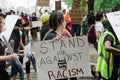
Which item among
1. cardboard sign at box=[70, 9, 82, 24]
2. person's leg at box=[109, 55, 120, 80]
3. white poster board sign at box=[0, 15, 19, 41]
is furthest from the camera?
cardboard sign at box=[70, 9, 82, 24]

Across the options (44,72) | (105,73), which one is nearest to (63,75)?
(44,72)

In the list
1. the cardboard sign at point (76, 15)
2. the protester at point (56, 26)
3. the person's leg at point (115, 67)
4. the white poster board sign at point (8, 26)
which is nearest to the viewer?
the protester at point (56, 26)

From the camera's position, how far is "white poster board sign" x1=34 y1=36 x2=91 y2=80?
6.20 meters

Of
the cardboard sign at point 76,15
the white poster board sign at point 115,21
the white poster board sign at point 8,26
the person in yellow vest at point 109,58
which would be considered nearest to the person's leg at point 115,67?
the person in yellow vest at point 109,58

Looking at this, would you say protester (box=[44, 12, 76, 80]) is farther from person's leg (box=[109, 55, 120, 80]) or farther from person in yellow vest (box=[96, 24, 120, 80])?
person's leg (box=[109, 55, 120, 80])

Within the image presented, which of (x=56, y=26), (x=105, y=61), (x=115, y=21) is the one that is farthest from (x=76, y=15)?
(x=56, y=26)

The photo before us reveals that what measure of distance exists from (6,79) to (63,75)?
83cm

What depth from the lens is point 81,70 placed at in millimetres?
6297

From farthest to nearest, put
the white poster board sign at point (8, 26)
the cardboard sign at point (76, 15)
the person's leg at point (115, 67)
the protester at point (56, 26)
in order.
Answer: the cardboard sign at point (76, 15), the person's leg at point (115, 67), the white poster board sign at point (8, 26), the protester at point (56, 26)

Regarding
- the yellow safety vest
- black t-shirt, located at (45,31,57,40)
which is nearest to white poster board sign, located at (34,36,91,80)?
black t-shirt, located at (45,31,57,40)

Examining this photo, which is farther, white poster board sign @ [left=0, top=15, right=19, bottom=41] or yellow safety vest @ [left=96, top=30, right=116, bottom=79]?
yellow safety vest @ [left=96, top=30, right=116, bottom=79]

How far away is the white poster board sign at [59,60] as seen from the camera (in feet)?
20.3

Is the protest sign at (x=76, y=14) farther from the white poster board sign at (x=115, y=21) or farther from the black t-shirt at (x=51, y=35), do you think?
the black t-shirt at (x=51, y=35)

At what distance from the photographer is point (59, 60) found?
620 centimetres
